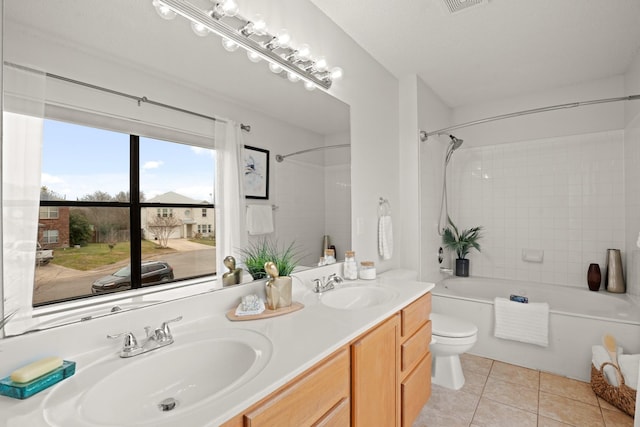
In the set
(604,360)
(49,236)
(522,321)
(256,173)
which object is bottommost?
(604,360)

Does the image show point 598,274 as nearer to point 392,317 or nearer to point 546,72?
point 546,72

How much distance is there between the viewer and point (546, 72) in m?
2.75

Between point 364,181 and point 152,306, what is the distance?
5.22ft

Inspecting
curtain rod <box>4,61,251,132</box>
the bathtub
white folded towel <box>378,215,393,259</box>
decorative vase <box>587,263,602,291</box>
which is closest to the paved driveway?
curtain rod <box>4,61,251,132</box>

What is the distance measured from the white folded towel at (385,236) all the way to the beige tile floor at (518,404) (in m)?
0.99

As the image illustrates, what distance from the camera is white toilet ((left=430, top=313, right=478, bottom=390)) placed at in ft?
6.89

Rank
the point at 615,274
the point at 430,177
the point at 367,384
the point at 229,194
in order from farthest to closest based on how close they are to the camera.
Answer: the point at 430,177
the point at 615,274
the point at 229,194
the point at 367,384

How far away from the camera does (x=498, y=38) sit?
2.24 meters

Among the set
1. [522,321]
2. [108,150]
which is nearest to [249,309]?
[108,150]

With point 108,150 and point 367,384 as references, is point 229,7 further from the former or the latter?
point 367,384

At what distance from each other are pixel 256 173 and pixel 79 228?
74 centimetres

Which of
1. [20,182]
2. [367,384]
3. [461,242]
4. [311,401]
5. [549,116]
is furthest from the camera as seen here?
[461,242]

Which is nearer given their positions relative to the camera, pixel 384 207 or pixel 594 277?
pixel 384 207

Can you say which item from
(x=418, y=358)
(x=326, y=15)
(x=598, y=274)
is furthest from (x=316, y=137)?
(x=598, y=274)
